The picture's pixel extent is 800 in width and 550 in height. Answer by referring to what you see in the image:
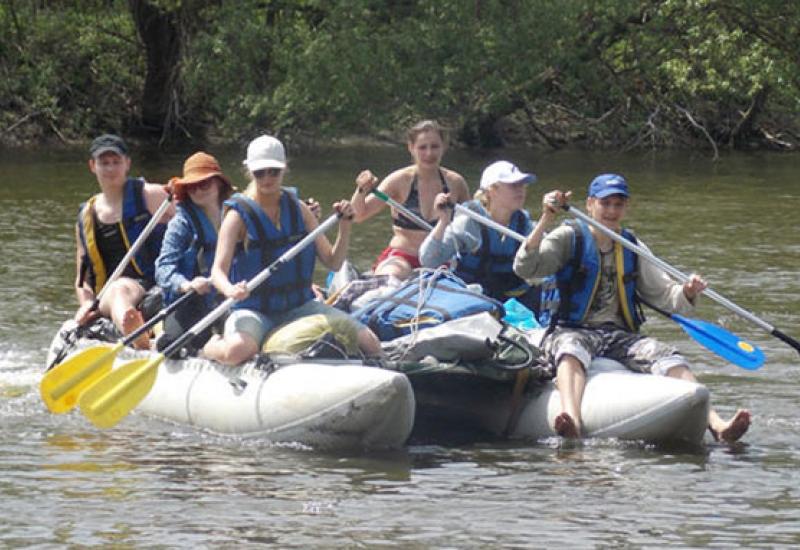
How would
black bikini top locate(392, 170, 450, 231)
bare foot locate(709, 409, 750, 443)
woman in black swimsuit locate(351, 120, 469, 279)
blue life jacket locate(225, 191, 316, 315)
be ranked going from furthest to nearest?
black bikini top locate(392, 170, 450, 231) → woman in black swimsuit locate(351, 120, 469, 279) → blue life jacket locate(225, 191, 316, 315) → bare foot locate(709, 409, 750, 443)

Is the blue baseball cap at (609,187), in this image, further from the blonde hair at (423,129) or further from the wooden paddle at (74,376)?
the wooden paddle at (74,376)

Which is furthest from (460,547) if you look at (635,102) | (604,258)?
(635,102)

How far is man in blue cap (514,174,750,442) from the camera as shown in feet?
24.4

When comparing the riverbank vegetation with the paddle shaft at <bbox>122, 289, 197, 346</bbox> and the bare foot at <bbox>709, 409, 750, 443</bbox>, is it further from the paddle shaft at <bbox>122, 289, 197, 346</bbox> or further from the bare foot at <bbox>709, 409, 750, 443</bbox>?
the bare foot at <bbox>709, 409, 750, 443</bbox>

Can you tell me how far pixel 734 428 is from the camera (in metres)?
7.32

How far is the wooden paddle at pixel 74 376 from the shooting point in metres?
7.73

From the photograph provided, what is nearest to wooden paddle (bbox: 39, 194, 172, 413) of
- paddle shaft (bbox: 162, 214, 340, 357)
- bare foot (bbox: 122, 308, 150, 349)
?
paddle shaft (bbox: 162, 214, 340, 357)

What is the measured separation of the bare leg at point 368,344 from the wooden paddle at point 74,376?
791mm

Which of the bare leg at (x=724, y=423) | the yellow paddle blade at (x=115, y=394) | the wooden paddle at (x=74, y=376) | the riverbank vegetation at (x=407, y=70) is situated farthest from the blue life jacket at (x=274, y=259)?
the riverbank vegetation at (x=407, y=70)

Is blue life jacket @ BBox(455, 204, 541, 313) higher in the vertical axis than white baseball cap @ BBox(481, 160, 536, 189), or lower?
lower

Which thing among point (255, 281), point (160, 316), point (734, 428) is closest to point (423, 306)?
point (255, 281)

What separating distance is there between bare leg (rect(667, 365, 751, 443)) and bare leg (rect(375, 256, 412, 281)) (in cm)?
196

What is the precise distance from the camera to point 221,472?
702 cm

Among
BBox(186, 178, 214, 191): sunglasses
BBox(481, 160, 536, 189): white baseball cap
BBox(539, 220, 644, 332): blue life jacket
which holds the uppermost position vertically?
BBox(481, 160, 536, 189): white baseball cap
